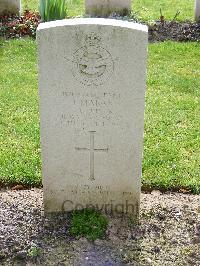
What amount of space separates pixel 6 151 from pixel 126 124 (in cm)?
191

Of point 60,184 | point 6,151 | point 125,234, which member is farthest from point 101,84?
point 6,151

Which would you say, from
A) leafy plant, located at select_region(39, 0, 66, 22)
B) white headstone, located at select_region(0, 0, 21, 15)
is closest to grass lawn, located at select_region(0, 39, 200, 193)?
leafy plant, located at select_region(39, 0, 66, 22)

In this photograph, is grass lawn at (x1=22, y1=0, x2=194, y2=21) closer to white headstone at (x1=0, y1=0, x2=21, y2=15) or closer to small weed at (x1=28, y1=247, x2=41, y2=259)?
white headstone at (x1=0, y1=0, x2=21, y2=15)

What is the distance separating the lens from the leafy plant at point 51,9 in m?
9.34

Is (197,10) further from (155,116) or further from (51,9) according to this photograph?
(155,116)

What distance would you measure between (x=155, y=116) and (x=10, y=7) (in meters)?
5.09

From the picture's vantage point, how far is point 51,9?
9422 millimetres

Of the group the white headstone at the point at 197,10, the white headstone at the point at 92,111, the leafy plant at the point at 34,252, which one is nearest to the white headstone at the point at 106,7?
the white headstone at the point at 197,10

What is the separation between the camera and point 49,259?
4.18 meters

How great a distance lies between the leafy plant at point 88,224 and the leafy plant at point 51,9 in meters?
5.55

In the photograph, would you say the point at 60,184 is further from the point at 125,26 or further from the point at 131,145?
the point at 125,26

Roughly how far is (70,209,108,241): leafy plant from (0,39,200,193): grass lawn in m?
0.78

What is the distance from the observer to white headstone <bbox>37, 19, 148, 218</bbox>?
13.1 ft

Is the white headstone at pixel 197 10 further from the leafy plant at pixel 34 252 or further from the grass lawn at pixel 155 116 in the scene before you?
the leafy plant at pixel 34 252
